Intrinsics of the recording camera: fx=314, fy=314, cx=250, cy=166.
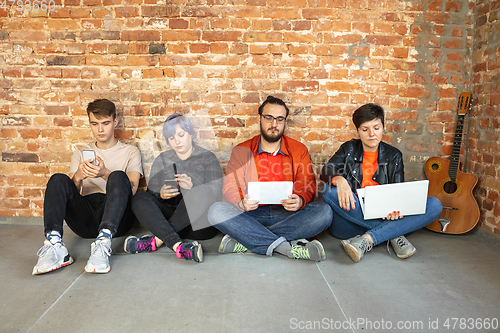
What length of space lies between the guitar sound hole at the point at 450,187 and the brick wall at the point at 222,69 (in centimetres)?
38

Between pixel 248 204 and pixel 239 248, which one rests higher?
pixel 248 204

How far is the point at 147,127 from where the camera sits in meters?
2.75

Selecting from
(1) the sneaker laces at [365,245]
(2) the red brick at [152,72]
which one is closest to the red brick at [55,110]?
(2) the red brick at [152,72]

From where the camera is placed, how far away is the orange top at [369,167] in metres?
2.39

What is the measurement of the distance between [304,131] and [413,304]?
1586 millimetres

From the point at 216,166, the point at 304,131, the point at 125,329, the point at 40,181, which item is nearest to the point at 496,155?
the point at 304,131

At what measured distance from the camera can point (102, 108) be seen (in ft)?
8.03

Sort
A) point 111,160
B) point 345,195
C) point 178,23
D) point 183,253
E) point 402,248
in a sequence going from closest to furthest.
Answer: point 183,253 < point 402,248 < point 345,195 < point 111,160 < point 178,23

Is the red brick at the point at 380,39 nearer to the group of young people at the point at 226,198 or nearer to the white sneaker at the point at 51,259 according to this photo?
the group of young people at the point at 226,198

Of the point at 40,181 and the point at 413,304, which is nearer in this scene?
the point at 413,304

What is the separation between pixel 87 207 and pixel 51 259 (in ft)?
1.45

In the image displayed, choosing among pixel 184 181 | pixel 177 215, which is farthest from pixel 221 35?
pixel 177 215

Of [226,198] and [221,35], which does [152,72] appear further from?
[226,198]

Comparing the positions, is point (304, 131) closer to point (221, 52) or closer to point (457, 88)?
point (221, 52)
